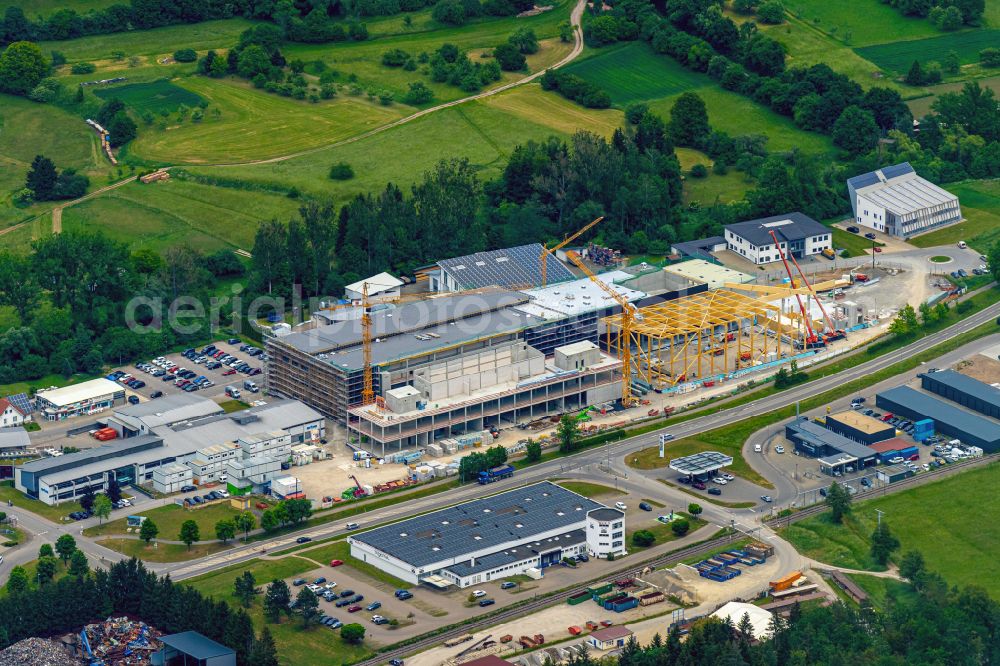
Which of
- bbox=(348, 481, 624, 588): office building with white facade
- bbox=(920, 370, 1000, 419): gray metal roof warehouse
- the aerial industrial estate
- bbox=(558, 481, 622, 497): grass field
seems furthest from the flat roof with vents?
bbox=(920, 370, 1000, 419): gray metal roof warehouse

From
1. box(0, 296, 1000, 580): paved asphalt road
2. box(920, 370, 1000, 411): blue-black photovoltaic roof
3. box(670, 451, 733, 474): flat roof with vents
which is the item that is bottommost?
box(0, 296, 1000, 580): paved asphalt road

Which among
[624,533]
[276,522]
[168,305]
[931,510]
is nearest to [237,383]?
[168,305]

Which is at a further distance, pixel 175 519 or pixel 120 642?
pixel 175 519

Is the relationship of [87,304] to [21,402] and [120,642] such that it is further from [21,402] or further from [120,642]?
[120,642]

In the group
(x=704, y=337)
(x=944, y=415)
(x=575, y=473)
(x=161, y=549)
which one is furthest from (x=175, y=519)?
(x=944, y=415)

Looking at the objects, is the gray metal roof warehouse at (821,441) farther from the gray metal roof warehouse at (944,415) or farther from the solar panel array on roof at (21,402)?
the solar panel array on roof at (21,402)

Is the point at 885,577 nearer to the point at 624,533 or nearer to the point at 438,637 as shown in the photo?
the point at 624,533

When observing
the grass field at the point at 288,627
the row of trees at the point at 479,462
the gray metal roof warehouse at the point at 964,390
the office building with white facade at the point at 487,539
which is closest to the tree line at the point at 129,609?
the grass field at the point at 288,627

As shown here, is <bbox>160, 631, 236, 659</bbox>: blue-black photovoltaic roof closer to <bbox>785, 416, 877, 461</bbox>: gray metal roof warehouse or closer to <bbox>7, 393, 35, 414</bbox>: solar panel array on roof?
<bbox>7, 393, 35, 414</bbox>: solar panel array on roof
